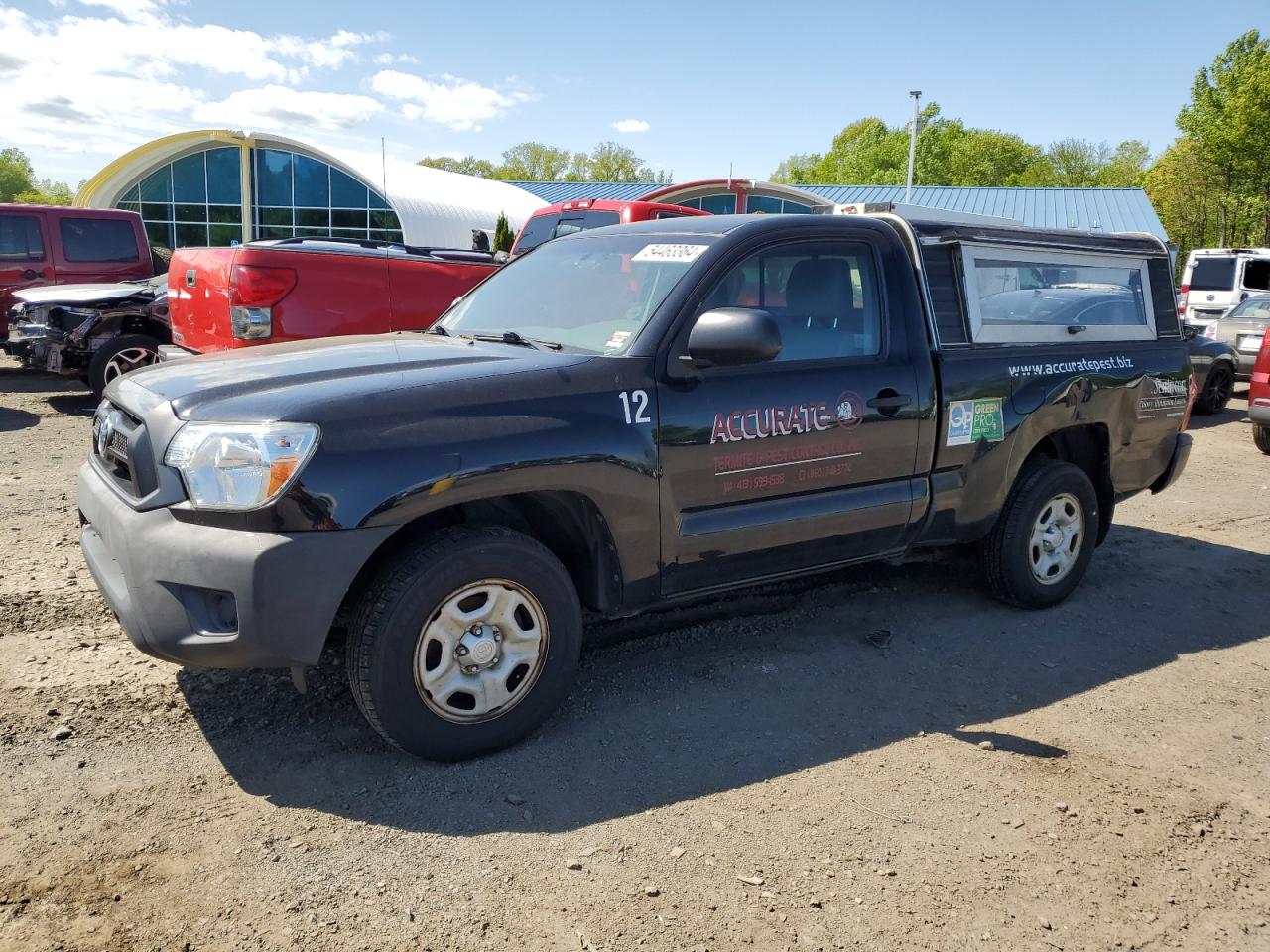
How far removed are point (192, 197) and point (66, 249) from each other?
82.4ft

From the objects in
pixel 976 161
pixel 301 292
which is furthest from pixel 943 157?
pixel 301 292

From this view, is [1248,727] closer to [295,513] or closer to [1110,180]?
[295,513]

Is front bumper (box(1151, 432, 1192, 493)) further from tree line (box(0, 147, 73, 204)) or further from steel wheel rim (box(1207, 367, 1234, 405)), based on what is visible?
tree line (box(0, 147, 73, 204))

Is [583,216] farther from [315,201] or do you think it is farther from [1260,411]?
[315,201]

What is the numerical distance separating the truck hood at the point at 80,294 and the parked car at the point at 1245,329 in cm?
1330

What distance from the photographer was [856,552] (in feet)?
13.9

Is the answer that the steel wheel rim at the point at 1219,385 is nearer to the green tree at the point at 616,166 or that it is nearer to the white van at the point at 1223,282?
the white van at the point at 1223,282

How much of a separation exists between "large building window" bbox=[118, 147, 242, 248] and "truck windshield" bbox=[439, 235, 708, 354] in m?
34.1

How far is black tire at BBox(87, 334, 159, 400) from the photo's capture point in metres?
9.69

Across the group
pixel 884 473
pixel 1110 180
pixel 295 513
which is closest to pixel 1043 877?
pixel 884 473

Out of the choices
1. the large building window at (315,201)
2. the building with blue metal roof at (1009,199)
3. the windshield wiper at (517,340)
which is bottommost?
the windshield wiper at (517,340)

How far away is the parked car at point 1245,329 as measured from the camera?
13242 mm

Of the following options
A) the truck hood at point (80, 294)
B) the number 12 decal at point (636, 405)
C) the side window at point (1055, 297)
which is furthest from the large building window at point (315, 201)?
the number 12 decal at point (636, 405)

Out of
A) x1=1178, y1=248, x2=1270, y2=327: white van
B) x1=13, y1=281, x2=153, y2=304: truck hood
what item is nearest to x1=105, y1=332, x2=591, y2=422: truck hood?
x1=13, y1=281, x2=153, y2=304: truck hood
